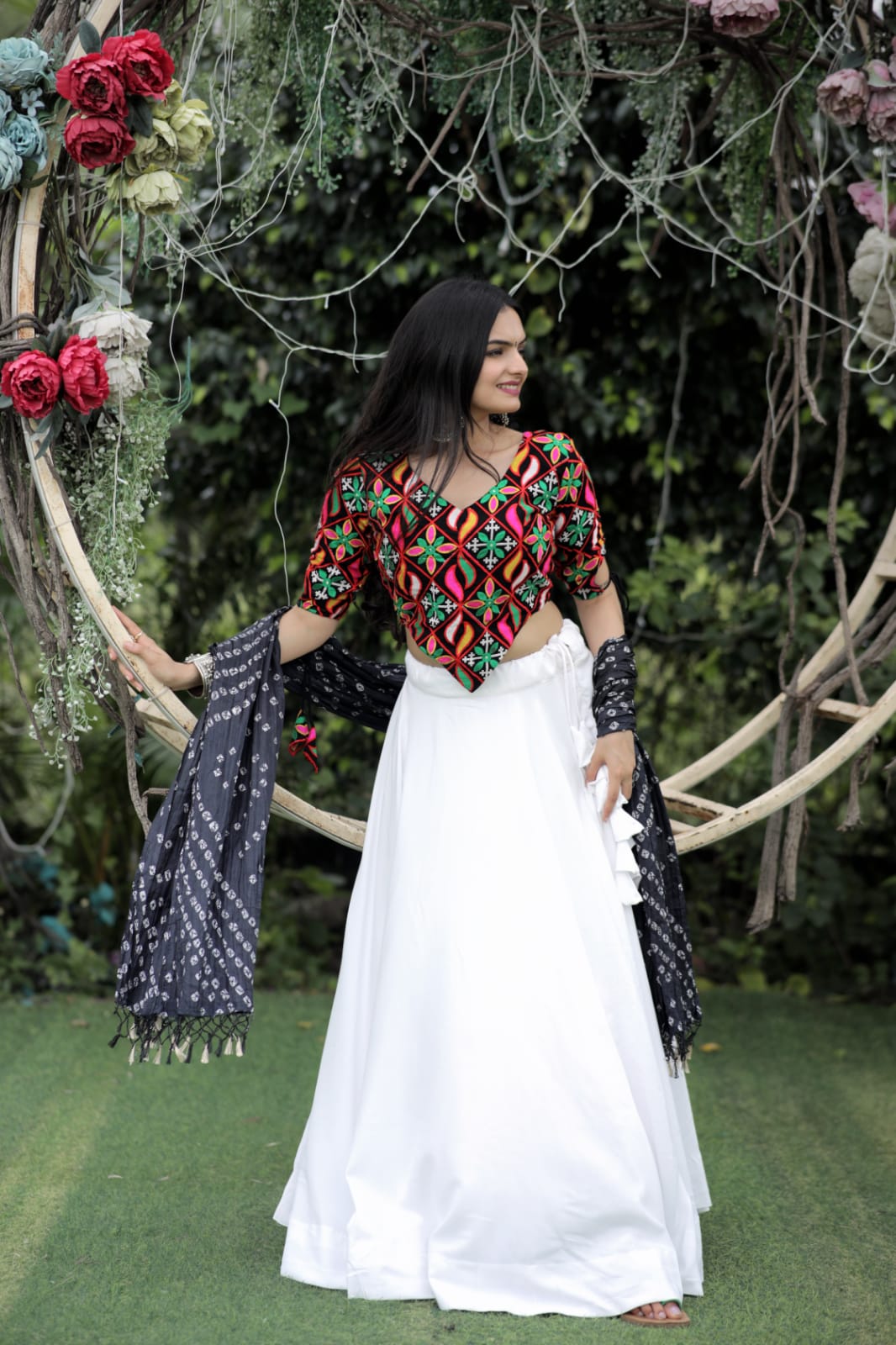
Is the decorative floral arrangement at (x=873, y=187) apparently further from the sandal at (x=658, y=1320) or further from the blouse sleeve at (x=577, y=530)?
the sandal at (x=658, y=1320)

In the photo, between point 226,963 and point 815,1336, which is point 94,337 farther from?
point 815,1336

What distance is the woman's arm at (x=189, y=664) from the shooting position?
2.51 metres

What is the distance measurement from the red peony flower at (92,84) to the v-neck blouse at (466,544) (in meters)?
0.72

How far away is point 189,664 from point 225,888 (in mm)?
398

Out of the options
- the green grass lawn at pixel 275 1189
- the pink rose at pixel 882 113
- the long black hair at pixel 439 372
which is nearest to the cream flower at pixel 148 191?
the long black hair at pixel 439 372

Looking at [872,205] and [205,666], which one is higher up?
[872,205]

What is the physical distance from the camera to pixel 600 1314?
2.30m

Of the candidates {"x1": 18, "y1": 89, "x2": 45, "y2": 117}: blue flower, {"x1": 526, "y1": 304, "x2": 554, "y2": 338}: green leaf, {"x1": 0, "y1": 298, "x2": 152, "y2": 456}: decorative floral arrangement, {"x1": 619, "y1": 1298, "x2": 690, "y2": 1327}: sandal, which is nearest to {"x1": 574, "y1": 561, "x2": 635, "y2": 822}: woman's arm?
{"x1": 619, "y1": 1298, "x2": 690, "y2": 1327}: sandal

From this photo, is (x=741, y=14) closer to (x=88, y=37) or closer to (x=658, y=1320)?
(x=88, y=37)

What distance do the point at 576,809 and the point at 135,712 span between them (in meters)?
0.80

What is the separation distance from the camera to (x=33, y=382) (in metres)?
2.47

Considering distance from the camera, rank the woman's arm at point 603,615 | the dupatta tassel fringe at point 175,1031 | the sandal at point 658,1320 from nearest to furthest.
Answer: the sandal at point 658,1320 < the dupatta tassel fringe at point 175,1031 < the woman's arm at point 603,615

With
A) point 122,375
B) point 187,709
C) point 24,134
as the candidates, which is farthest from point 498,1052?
point 24,134

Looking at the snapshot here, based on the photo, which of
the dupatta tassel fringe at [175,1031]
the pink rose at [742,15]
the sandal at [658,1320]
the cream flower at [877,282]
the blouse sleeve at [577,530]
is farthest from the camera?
the cream flower at [877,282]
